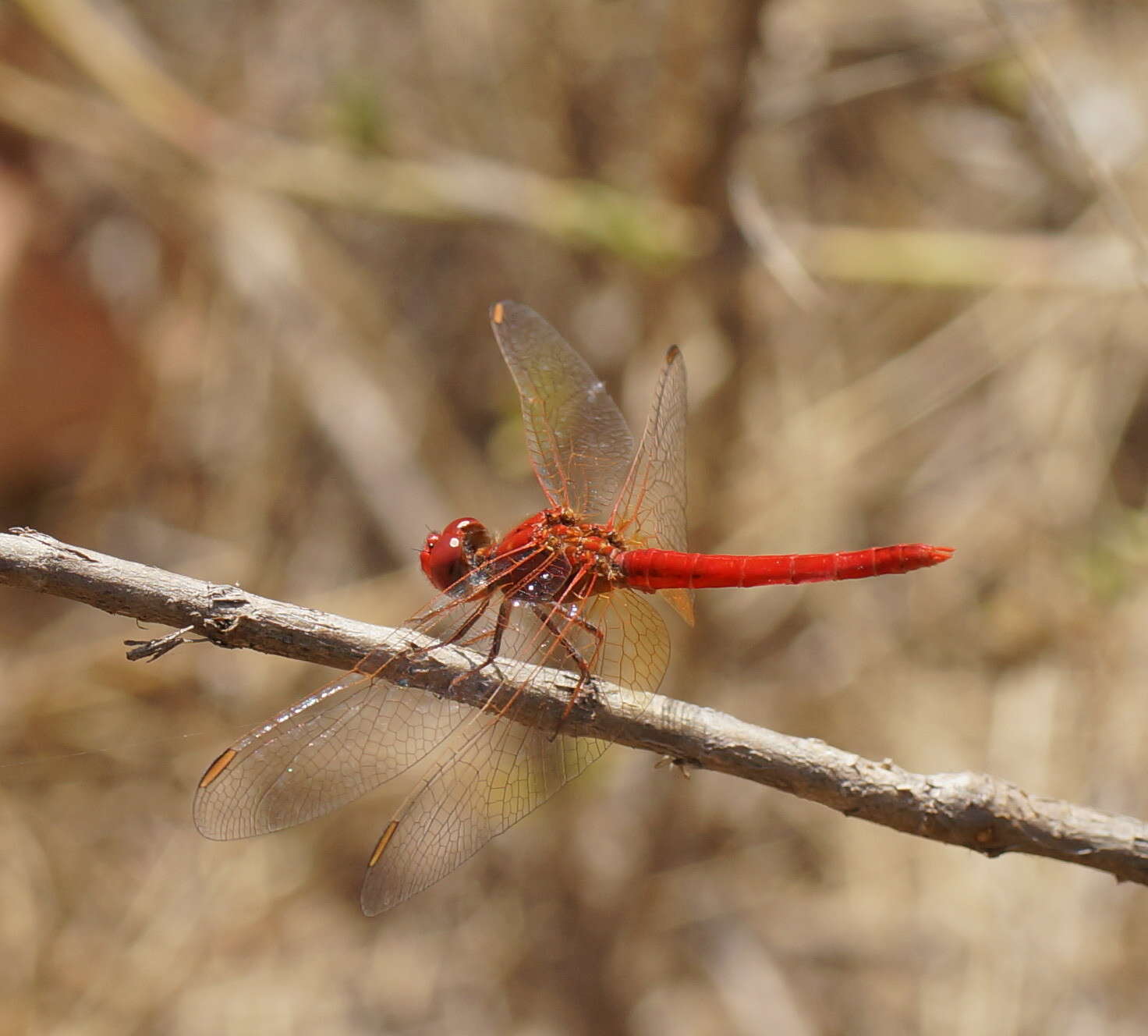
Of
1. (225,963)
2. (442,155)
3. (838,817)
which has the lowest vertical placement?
(225,963)

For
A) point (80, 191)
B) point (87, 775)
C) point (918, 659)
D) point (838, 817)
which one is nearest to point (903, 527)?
point (918, 659)

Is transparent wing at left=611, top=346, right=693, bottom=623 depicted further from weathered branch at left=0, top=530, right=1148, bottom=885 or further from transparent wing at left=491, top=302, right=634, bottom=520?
weathered branch at left=0, top=530, right=1148, bottom=885

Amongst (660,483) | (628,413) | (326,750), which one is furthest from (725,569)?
(628,413)

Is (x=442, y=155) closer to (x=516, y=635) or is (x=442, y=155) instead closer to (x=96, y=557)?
(x=516, y=635)

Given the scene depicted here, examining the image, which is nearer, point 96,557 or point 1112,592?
point 96,557

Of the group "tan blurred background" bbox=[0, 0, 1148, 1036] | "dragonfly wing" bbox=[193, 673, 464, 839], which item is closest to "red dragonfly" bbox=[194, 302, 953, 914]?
"dragonfly wing" bbox=[193, 673, 464, 839]

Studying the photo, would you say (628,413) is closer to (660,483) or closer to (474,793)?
(660,483)

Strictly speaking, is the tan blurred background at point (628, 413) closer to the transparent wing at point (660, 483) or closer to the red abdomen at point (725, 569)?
the transparent wing at point (660, 483)
